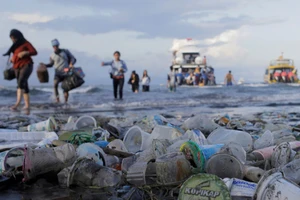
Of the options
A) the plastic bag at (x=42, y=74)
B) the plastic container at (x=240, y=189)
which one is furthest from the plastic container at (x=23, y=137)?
the plastic bag at (x=42, y=74)

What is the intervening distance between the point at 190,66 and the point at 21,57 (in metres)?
30.3

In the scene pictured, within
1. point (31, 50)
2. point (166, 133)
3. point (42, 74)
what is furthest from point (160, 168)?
point (42, 74)

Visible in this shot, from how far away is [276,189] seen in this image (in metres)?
1.57

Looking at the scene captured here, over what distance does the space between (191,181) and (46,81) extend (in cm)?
783

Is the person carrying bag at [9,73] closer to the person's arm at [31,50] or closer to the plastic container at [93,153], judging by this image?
the person's arm at [31,50]

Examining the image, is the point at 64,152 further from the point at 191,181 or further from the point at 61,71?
the point at 61,71

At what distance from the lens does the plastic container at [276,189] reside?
1.54 m

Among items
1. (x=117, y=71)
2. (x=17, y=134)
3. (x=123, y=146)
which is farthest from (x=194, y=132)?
(x=117, y=71)

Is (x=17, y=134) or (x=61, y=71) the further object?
(x=61, y=71)

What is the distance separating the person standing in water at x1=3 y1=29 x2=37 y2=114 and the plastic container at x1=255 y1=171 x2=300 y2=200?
21.2 ft

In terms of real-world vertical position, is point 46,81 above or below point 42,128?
above

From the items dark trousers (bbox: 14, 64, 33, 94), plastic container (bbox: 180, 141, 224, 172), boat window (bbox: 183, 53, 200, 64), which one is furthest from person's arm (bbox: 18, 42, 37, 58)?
boat window (bbox: 183, 53, 200, 64)

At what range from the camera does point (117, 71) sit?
11047mm

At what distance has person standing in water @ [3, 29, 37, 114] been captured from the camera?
737 cm
